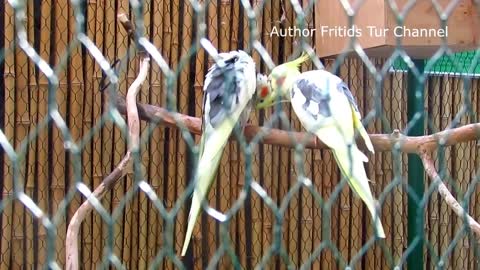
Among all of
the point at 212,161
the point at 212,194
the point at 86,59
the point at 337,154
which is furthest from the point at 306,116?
the point at 86,59

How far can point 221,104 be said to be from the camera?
1280mm

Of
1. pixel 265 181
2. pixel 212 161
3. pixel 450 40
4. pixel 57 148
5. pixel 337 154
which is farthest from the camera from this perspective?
pixel 265 181

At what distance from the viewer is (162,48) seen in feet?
6.61

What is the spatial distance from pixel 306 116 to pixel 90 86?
87cm

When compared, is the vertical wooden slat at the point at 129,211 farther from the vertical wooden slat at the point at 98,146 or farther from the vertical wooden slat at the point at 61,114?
the vertical wooden slat at the point at 61,114

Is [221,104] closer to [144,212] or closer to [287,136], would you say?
[287,136]

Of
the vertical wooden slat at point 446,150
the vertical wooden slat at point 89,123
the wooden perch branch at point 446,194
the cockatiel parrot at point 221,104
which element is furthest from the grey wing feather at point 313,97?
the vertical wooden slat at point 446,150

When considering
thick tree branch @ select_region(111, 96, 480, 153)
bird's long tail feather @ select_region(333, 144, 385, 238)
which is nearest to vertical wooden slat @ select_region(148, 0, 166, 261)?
thick tree branch @ select_region(111, 96, 480, 153)

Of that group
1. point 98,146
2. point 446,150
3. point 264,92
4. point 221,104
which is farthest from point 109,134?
point 446,150

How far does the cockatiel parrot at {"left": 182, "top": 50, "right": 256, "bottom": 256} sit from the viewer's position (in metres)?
1.19

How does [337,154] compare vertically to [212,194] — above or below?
above

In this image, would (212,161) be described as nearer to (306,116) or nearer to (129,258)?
(306,116)

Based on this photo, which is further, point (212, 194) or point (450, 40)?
point (212, 194)

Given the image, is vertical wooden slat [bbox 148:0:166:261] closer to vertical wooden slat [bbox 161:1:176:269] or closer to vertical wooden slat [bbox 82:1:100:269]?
vertical wooden slat [bbox 161:1:176:269]
